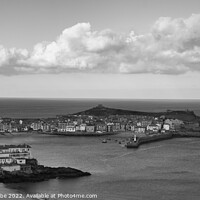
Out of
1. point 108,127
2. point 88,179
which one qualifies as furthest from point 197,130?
point 88,179

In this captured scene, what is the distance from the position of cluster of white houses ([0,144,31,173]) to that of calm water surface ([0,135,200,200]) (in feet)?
5.07

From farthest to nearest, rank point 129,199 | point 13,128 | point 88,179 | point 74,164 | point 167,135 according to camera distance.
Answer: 1. point 13,128
2. point 167,135
3. point 74,164
4. point 88,179
5. point 129,199

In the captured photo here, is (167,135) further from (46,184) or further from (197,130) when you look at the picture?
(46,184)

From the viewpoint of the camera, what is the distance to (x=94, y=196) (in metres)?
15.4

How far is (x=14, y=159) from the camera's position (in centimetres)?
1977

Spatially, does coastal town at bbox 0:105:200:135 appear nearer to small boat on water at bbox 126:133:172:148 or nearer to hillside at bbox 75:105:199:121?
small boat on water at bbox 126:133:172:148

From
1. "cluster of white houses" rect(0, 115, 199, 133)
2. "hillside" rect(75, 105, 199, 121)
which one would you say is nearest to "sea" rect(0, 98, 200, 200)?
"cluster of white houses" rect(0, 115, 199, 133)

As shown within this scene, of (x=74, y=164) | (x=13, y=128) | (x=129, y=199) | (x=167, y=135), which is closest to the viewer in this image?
(x=129, y=199)

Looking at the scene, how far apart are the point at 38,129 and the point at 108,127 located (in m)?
7.18

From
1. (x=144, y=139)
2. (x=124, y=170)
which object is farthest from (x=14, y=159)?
(x=144, y=139)

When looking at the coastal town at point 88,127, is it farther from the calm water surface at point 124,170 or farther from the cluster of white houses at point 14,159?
the cluster of white houses at point 14,159

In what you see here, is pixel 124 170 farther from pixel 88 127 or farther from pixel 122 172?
pixel 88 127

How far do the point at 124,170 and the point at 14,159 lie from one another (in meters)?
5.19

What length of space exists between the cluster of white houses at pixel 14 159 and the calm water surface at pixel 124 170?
1.54m
